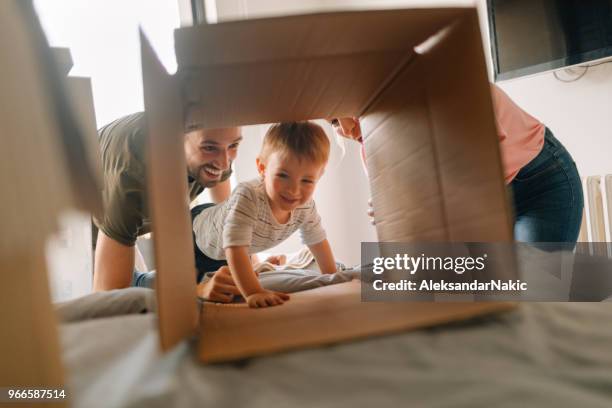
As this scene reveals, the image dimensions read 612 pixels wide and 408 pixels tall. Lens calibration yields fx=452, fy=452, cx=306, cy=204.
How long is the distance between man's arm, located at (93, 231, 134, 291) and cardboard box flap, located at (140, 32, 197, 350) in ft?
2.08

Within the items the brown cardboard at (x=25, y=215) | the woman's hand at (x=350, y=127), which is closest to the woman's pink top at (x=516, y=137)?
the woman's hand at (x=350, y=127)

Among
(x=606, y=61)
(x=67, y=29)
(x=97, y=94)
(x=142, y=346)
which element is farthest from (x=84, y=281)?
(x=606, y=61)

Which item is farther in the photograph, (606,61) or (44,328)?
(606,61)

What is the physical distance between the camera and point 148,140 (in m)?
0.39

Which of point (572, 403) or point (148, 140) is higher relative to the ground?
point (148, 140)

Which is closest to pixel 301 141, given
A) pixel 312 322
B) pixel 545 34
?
pixel 312 322

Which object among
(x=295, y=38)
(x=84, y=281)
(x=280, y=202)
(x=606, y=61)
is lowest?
(x=84, y=281)

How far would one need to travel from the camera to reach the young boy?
37.3 inches

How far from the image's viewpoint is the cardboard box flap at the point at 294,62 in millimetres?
481

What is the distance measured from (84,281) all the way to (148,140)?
1.30 metres

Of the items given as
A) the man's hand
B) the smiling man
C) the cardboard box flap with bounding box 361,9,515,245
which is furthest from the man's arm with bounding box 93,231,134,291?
the cardboard box flap with bounding box 361,9,515,245

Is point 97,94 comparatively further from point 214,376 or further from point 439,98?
point 214,376

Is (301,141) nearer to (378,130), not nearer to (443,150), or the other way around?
(378,130)

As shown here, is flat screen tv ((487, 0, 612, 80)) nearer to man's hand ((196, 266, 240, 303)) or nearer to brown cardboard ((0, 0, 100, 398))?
man's hand ((196, 266, 240, 303))
